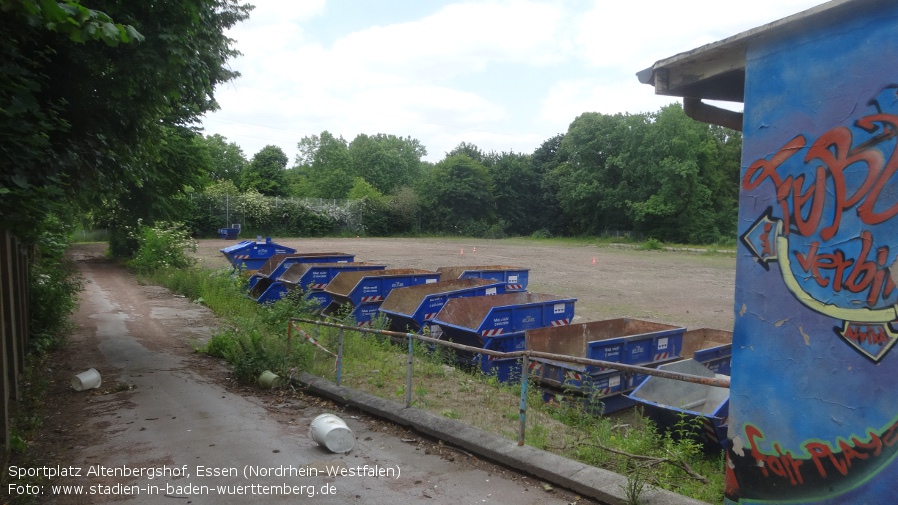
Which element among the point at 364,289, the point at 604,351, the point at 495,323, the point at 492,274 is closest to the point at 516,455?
the point at 604,351

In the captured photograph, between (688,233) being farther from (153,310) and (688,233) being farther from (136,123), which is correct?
(136,123)

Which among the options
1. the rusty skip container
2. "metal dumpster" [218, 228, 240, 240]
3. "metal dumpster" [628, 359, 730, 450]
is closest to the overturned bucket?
"metal dumpster" [628, 359, 730, 450]

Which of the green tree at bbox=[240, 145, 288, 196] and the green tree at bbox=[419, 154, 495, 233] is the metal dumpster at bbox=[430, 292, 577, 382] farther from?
the green tree at bbox=[240, 145, 288, 196]

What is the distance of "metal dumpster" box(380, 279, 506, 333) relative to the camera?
40.7 feet

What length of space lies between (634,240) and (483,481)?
63.0 m

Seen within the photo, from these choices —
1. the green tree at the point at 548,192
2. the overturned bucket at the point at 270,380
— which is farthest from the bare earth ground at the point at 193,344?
the green tree at the point at 548,192

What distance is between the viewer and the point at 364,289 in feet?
47.8

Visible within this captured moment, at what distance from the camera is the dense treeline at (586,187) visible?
62219mm

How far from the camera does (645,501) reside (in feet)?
13.9

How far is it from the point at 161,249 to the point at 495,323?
18207mm

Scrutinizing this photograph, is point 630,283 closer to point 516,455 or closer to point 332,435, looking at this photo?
point 516,455

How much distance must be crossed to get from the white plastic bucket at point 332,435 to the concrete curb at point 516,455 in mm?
821

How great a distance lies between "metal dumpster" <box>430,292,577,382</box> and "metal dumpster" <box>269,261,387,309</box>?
436 centimetres

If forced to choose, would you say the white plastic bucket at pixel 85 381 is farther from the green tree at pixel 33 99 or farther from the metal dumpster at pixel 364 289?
the metal dumpster at pixel 364 289
